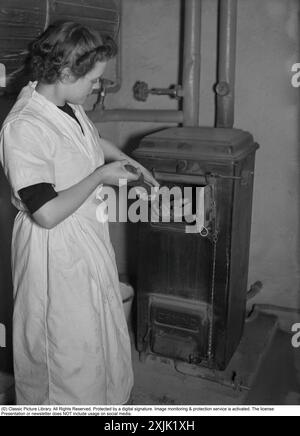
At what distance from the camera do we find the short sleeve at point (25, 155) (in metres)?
1.13

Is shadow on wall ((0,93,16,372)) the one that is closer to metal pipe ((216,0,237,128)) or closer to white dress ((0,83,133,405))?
white dress ((0,83,133,405))

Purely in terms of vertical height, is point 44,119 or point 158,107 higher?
point 158,107

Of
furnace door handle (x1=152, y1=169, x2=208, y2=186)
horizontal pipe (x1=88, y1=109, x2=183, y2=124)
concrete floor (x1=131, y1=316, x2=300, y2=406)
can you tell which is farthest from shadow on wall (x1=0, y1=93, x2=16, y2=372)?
furnace door handle (x1=152, y1=169, x2=208, y2=186)

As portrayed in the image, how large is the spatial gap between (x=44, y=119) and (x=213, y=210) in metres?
0.76

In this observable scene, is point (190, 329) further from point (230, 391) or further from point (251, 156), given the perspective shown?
point (251, 156)

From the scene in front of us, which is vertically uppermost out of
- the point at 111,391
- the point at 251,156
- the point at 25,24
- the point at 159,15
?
the point at 159,15

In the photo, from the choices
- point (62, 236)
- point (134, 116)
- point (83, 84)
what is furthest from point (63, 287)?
point (134, 116)

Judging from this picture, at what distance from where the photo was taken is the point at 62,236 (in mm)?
1299

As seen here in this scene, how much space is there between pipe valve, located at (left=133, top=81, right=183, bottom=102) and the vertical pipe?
0.04 meters

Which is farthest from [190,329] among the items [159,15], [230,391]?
[159,15]

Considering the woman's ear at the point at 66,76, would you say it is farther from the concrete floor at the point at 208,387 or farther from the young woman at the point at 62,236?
→ the concrete floor at the point at 208,387

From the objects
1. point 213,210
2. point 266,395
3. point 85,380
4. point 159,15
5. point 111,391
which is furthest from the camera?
A: point 159,15

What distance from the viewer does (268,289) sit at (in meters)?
2.35

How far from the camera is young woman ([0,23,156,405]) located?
117cm
